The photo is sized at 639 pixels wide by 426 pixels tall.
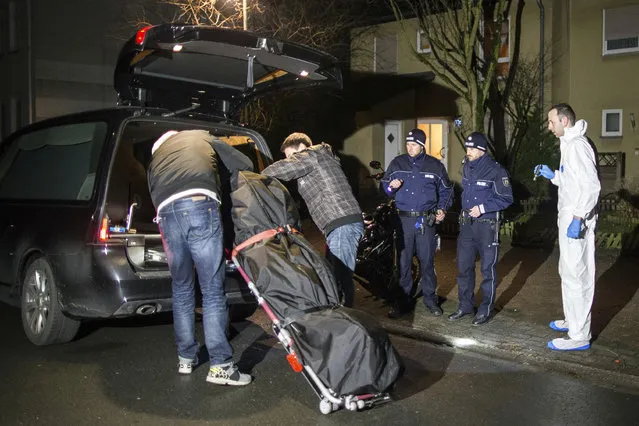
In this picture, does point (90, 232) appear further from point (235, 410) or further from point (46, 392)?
point (235, 410)

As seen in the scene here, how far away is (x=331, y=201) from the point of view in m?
5.64

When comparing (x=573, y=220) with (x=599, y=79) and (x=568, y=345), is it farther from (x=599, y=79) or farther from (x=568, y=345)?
(x=599, y=79)

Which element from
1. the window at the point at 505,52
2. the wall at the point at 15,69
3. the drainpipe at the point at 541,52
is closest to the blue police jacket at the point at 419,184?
the drainpipe at the point at 541,52

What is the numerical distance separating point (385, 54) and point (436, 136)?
3.09 metres

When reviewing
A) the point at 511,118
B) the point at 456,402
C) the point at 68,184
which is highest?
the point at 511,118

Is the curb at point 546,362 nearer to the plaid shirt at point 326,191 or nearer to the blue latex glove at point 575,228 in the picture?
the blue latex glove at point 575,228

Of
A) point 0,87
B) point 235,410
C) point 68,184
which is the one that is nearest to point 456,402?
point 235,410

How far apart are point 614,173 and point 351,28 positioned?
9.07 m

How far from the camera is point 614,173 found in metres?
16.7

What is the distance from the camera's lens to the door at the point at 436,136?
20.0 metres

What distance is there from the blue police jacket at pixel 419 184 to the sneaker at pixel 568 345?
1.83m

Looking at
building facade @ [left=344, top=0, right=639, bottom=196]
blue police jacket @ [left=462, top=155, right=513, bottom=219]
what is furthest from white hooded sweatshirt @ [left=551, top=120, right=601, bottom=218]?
building facade @ [left=344, top=0, right=639, bottom=196]

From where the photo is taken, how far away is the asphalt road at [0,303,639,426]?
4.17 meters

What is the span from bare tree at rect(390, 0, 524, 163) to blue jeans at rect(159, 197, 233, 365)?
1016cm
